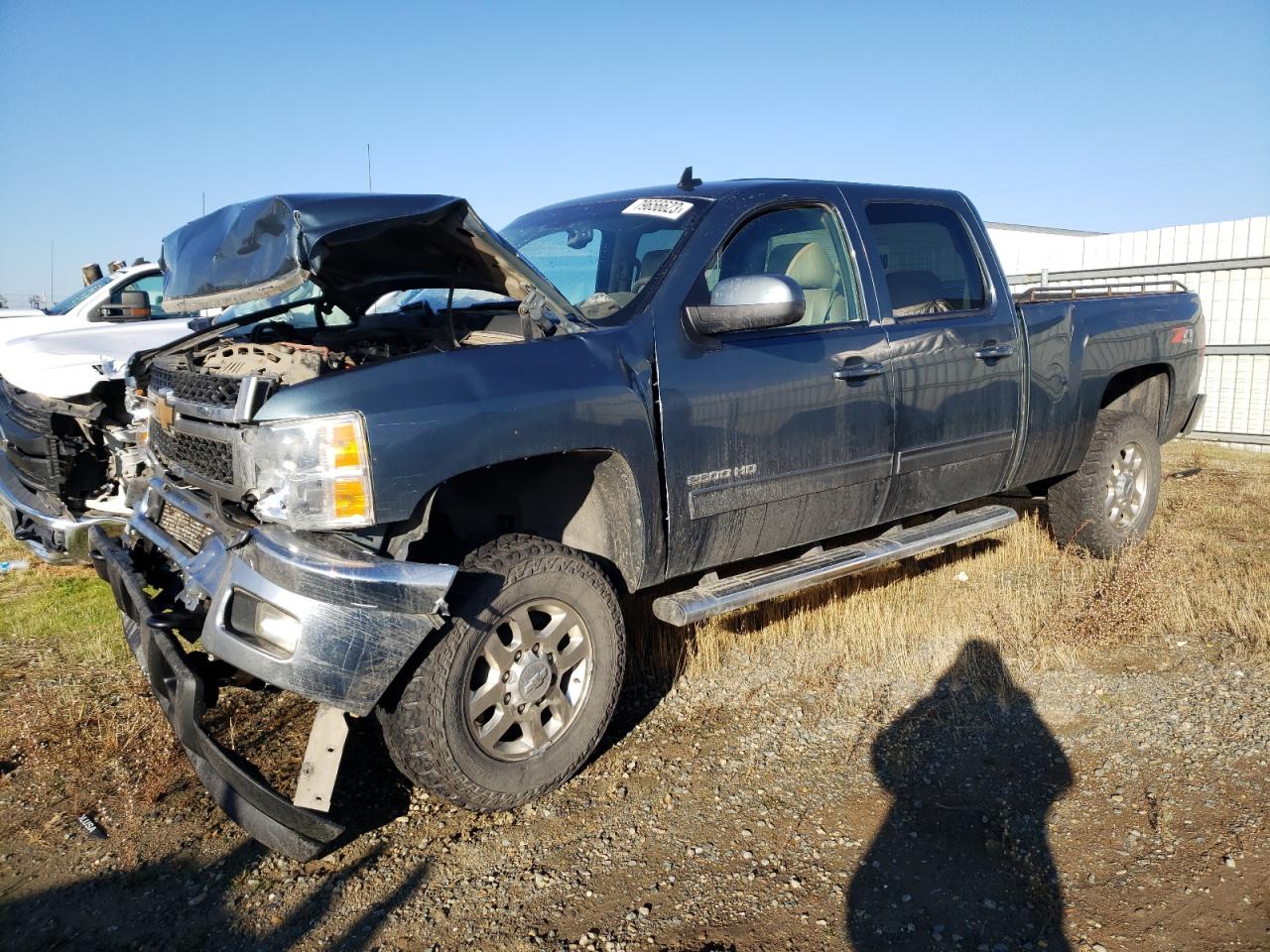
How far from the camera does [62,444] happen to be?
5086mm

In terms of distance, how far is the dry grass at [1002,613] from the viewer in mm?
4340

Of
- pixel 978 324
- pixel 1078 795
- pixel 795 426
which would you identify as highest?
pixel 978 324

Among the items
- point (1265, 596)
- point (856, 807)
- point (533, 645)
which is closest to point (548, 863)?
point (533, 645)

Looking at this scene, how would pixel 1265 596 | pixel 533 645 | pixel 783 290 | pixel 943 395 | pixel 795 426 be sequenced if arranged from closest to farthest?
pixel 533 645 < pixel 783 290 < pixel 795 426 < pixel 943 395 < pixel 1265 596

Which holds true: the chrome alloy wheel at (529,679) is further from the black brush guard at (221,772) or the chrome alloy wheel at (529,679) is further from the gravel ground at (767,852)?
the black brush guard at (221,772)

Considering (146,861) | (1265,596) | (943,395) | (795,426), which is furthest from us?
(1265,596)

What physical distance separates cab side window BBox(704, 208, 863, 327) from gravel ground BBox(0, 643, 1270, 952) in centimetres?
172

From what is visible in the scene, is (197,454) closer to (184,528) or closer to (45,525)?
(184,528)

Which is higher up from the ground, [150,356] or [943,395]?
[150,356]

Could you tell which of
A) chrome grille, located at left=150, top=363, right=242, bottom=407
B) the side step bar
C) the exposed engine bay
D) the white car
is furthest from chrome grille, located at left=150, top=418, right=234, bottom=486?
the side step bar

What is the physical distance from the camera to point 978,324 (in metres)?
4.48

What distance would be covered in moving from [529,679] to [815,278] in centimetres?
220

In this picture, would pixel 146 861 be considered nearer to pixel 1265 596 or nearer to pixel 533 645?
pixel 533 645

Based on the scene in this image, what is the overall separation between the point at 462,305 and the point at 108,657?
233 cm
